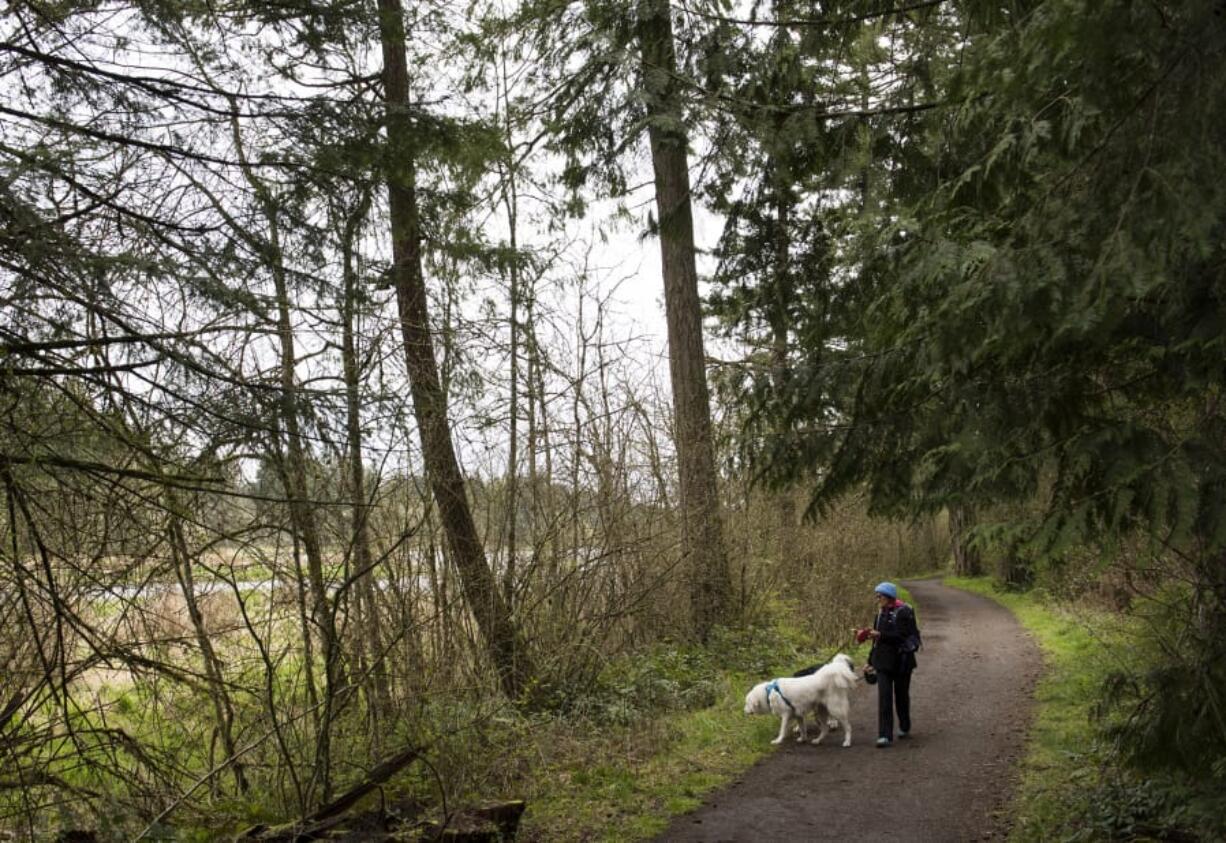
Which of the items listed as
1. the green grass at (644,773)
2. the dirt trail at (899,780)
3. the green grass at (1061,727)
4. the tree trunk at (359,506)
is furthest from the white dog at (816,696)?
the tree trunk at (359,506)

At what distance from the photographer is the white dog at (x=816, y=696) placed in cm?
963

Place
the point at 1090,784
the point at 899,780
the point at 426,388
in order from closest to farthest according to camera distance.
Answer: the point at 1090,784 < the point at 426,388 < the point at 899,780

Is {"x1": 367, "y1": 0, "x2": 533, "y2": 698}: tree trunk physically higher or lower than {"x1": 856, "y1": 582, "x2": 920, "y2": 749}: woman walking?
higher

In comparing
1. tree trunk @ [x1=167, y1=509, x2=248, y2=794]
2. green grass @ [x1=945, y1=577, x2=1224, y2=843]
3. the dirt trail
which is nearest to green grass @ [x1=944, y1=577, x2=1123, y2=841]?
green grass @ [x1=945, y1=577, x2=1224, y2=843]

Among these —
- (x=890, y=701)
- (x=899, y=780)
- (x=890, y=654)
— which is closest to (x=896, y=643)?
(x=890, y=654)

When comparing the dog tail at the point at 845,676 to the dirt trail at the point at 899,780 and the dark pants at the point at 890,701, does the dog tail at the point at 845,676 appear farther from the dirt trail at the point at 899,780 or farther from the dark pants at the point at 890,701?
the dirt trail at the point at 899,780

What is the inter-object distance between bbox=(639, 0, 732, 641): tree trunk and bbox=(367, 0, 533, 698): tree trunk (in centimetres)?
316

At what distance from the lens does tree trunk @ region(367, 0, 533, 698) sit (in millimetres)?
7445

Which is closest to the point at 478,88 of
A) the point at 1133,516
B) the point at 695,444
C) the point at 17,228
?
the point at 695,444

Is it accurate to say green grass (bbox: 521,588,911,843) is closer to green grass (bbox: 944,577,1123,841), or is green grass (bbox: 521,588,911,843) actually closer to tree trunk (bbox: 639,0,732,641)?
tree trunk (bbox: 639,0,732,641)

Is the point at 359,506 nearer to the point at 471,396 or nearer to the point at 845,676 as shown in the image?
the point at 471,396

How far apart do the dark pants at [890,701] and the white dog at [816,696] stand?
0.31 metres

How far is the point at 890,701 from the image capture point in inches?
386

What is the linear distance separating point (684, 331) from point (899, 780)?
773 centimetres
